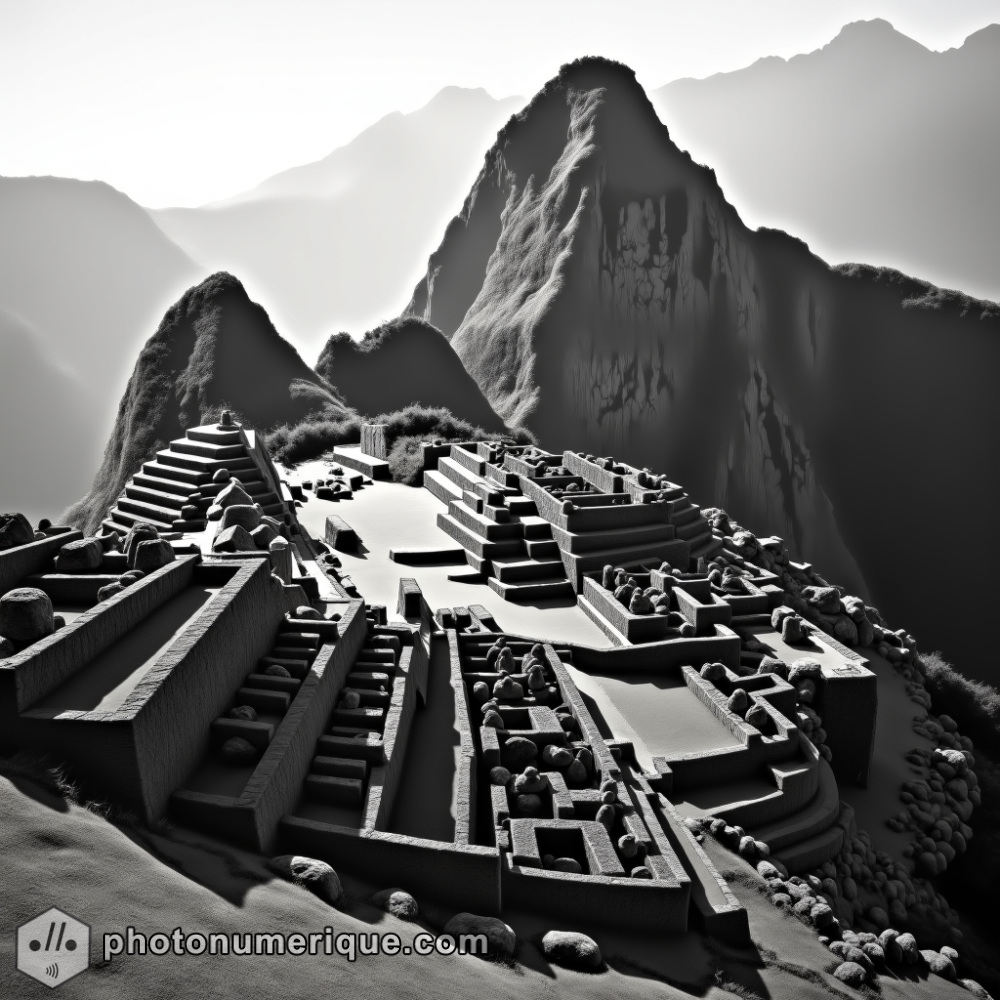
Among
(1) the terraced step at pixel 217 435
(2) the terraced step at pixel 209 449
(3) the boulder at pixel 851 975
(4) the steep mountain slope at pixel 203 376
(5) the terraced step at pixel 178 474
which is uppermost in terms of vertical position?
(4) the steep mountain slope at pixel 203 376

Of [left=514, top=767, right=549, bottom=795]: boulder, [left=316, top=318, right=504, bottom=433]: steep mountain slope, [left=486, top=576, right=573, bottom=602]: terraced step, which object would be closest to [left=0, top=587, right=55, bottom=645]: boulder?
[left=514, top=767, right=549, bottom=795]: boulder

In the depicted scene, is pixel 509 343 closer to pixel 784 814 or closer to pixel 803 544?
pixel 803 544

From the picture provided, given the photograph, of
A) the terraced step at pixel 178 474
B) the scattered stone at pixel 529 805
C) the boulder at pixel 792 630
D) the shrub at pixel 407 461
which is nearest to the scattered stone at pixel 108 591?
the scattered stone at pixel 529 805

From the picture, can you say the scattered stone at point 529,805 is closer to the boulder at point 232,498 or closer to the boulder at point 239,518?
the boulder at point 239,518

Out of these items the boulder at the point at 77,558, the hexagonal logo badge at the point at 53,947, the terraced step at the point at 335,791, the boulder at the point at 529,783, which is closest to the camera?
the hexagonal logo badge at the point at 53,947

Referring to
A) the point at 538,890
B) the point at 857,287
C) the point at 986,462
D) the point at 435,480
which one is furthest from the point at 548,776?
the point at 857,287

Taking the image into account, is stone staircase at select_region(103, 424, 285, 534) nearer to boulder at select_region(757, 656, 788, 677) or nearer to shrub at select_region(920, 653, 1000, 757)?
boulder at select_region(757, 656, 788, 677)
